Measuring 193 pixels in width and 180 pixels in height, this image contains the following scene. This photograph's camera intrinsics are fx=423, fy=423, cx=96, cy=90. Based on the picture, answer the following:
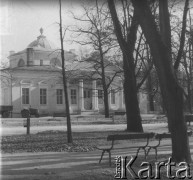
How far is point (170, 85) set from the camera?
997cm

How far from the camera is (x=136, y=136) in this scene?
35.3ft

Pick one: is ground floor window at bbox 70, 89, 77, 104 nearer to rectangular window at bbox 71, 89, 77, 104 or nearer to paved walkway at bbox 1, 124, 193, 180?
rectangular window at bbox 71, 89, 77, 104

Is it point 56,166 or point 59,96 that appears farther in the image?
point 59,96

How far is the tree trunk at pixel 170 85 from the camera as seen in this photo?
9.88 meters

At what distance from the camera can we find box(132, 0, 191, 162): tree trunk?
9883 mm

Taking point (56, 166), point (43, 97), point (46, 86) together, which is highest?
point (46, 86)

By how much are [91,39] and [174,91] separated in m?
27.0

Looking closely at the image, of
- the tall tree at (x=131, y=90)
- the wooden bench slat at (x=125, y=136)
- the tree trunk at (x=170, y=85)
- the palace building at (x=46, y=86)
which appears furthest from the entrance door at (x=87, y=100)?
the tree trunk at (x=170, y=85)

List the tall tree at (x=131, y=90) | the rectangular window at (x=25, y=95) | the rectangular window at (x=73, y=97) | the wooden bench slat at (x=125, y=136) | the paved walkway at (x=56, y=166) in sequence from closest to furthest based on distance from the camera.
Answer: the paved walkway at (x=56, y=166) < the wooden bench slat at (x=125, y=136) < the tall tree at (x=131, y=90) < the rectangular window at (x=25, y=95) < the rectangular window at (x=73, y=97)

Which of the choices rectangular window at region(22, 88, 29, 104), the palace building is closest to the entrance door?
the palace building

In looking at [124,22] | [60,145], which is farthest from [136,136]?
[124,22]

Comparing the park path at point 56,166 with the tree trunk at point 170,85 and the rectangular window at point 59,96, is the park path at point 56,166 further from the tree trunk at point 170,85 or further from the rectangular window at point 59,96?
the rectangular window at point 59,96

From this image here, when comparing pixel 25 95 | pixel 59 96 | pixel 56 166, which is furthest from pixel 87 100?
pixel 56 166

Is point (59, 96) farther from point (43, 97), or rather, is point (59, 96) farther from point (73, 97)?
point (43, 97)
